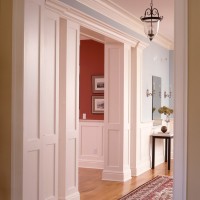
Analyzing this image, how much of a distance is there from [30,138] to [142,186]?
3.08 m

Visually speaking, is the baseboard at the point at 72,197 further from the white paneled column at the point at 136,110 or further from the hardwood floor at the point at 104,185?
the white paneled column at the point at 136,110

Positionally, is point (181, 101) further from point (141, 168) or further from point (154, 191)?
point (141, 168)

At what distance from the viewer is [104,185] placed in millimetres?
6234

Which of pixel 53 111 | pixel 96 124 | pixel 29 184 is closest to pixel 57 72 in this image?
pixel 53 111

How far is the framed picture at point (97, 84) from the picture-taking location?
318 inches

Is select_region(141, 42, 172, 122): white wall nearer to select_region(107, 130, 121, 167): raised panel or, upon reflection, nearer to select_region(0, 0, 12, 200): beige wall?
select_region(107, 130, 121, 167): raised panel

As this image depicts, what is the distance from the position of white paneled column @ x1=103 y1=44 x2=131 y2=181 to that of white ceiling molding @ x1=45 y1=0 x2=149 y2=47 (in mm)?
250

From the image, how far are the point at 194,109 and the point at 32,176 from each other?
6.18ft

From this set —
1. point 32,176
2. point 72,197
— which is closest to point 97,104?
point 72,197

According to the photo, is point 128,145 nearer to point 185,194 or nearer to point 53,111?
point 53,111

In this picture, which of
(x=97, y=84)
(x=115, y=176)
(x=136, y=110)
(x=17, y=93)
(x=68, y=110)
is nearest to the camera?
(x=17, y=93)

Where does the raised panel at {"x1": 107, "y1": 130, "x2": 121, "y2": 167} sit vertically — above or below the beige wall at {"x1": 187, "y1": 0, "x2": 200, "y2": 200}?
below

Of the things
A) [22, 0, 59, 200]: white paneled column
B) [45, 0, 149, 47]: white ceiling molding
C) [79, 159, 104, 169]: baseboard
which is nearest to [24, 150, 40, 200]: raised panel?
[22, 0, 59, 200]: white paneled column

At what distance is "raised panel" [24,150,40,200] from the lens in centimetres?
350
